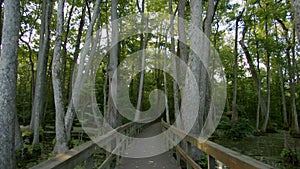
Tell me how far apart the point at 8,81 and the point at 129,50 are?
16.9 m

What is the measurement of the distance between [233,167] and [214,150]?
24.2 inches

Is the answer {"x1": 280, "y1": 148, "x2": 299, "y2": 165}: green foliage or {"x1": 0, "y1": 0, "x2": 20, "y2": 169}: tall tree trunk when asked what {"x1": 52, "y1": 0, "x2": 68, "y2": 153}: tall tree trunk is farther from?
{"x1": 280, "y1": 148, "x2": 299, "y2": 165}: green foliage

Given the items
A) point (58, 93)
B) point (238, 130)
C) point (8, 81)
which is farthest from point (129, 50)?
point (8, 81)

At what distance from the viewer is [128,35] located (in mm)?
19719

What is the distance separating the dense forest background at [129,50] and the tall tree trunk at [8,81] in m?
0.03

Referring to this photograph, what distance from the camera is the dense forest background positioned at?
25.6 feet

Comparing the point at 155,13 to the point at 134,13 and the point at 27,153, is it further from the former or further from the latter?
the point at 27,153

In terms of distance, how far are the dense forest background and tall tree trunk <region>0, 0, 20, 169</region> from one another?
0.03 m

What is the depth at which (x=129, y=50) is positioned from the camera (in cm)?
2184

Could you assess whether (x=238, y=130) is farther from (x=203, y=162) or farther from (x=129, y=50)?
(x=203, y=162)

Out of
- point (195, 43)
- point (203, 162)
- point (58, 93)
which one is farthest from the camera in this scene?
point (58, 93)

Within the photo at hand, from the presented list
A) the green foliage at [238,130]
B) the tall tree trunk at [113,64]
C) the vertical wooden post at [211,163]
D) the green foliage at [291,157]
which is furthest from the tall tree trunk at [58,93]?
the green foliage at [238,130]

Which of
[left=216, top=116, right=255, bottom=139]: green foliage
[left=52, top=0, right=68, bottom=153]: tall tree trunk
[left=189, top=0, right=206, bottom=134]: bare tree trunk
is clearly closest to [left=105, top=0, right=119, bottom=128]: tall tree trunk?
[left=52, top=0, right=68, bottom=153]: tall tree trunk

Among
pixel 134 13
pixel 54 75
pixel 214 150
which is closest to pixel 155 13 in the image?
pixel 134 13
